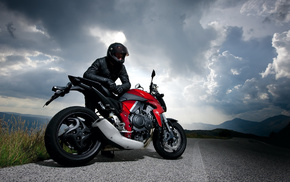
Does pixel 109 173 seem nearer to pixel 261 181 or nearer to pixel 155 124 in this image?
pixel 155 124

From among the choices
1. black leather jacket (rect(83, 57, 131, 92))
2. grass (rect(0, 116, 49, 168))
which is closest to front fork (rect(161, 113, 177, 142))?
black leather jacket (rect(83, 57, 131, 92))

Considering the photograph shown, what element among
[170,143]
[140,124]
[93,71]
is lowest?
[170,143]

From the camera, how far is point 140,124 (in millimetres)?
4086

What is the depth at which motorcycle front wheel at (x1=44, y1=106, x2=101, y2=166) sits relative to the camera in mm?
3115

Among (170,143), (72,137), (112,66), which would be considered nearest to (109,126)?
(72,137)

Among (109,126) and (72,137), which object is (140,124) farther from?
(72,137)

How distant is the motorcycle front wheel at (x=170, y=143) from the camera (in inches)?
181

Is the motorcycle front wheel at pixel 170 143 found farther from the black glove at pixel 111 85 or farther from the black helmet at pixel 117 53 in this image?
the black helmet at pixel 117 53

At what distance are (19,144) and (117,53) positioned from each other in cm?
251

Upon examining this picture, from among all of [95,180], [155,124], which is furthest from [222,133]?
[95,180]

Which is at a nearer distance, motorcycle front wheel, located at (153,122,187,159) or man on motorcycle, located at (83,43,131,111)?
man on motorcycle, located at (83,43,131,111)

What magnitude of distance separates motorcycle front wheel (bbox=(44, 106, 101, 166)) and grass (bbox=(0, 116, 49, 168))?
66 centimetres

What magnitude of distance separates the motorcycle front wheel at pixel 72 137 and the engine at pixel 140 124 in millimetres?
755

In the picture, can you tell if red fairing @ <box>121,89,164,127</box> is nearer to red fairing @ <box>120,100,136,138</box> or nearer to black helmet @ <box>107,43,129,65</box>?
red fairing @ <box>120,100,136,138</box>
